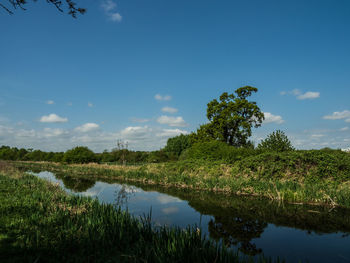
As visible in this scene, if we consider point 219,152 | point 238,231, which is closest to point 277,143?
point 219,152

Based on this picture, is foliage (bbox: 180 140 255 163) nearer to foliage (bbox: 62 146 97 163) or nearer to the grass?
the grass

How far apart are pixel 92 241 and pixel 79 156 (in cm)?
4034

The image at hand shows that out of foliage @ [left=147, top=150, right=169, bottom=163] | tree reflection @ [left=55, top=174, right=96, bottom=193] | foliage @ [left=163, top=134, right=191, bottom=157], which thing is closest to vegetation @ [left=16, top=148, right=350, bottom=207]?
tree reflection @ [left=55, top=174, right=96, bottom=193]

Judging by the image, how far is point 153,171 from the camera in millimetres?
23297

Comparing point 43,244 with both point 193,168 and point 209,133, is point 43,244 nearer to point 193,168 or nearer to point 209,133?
point 193,168

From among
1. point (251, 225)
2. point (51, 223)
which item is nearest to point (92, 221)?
point (51, 223)

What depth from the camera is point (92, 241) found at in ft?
16.1

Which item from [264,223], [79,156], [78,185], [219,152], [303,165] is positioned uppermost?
[219,152]

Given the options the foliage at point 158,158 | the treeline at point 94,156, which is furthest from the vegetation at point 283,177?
the foliage at point 158,158

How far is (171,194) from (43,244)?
10286mm

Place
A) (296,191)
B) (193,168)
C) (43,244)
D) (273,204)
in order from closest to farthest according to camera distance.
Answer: (43,244)
(273,204)
(296,191)
(193,168)

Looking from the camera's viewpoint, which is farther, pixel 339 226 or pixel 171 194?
pixel 171 194

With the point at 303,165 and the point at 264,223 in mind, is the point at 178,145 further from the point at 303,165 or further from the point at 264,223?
the point at 264,223

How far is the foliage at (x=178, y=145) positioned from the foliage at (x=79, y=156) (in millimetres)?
18801
